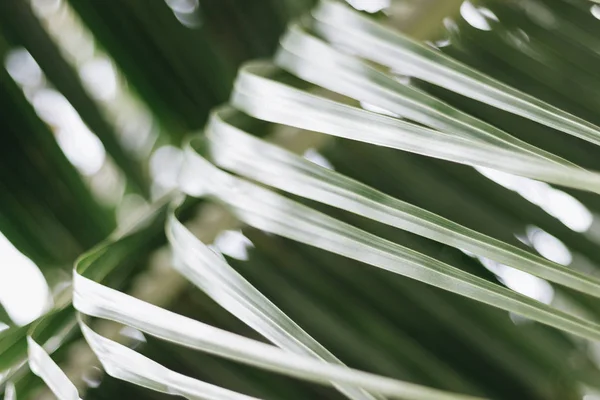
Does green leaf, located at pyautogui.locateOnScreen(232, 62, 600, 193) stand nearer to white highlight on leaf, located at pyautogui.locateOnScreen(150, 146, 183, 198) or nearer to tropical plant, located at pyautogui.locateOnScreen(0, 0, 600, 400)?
tropical plant, located at pyautogui.locateOnScreen(0, 0, 600, 400)

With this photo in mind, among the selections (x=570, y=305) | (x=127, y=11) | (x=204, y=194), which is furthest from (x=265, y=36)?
(x=570, y=305)

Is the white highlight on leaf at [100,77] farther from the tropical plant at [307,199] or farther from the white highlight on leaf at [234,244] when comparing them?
the white highlight on leaf at [234,244]

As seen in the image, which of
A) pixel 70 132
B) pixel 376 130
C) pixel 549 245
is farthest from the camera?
pixel 70 132

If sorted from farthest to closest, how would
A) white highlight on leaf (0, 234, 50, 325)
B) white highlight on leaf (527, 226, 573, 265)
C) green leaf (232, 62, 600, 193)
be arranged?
white highlight on leaf (0, 234, 50, 325) < white highlight on leaf (527, 226, 573, 265) < green leaf (232, 62, 600, 193)

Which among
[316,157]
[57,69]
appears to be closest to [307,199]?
[316,157]

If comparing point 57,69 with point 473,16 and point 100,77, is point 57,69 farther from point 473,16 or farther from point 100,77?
point 473,16

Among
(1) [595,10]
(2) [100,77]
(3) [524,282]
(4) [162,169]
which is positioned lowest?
(3) [524,282]

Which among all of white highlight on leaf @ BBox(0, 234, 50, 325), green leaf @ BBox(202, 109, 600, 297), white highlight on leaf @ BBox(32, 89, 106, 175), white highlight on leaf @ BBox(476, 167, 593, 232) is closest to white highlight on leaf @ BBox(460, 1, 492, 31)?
white highlight on leaf @ BBox(476, 167, 593, 232)
